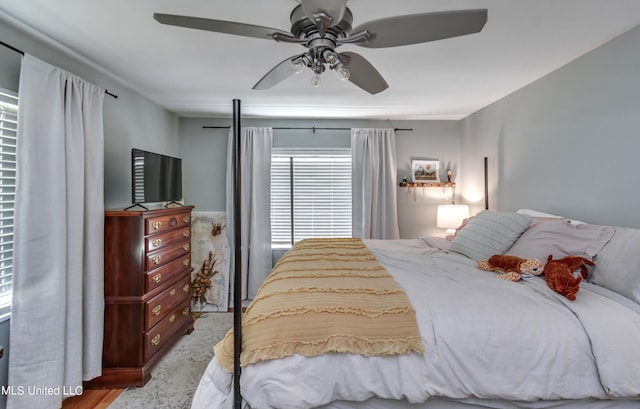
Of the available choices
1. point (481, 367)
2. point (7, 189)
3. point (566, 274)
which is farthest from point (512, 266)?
point (7, 189)

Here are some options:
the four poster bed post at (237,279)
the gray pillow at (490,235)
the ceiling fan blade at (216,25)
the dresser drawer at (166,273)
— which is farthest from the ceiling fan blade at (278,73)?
the gray pillow at (490,235)

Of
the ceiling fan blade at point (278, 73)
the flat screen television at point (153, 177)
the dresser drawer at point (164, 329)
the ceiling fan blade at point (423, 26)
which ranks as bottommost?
the dresser drawer at point (164, 329)

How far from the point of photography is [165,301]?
2.37m

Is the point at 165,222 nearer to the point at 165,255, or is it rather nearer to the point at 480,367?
the point at 165,255

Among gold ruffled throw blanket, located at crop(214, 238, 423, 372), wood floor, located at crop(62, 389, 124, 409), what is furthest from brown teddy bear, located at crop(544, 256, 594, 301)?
wood floor, located at crop(62, 389, 124, 409)

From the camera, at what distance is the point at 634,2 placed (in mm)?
1485

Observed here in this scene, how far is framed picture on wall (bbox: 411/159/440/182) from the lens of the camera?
3771 mm

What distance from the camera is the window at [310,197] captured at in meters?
3.80

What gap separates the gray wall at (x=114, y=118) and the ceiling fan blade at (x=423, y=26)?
206cm

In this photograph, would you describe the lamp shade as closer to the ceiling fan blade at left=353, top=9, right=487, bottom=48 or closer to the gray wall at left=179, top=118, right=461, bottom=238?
the gray wall at left=179, top=118, right=461, bottom=238

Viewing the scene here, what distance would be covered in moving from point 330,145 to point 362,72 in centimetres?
223

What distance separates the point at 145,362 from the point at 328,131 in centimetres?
311

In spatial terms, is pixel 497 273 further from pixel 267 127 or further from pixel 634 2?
pixel 267 127

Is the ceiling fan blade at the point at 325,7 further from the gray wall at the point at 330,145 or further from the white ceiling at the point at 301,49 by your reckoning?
the gray wall at the point at 330,145
